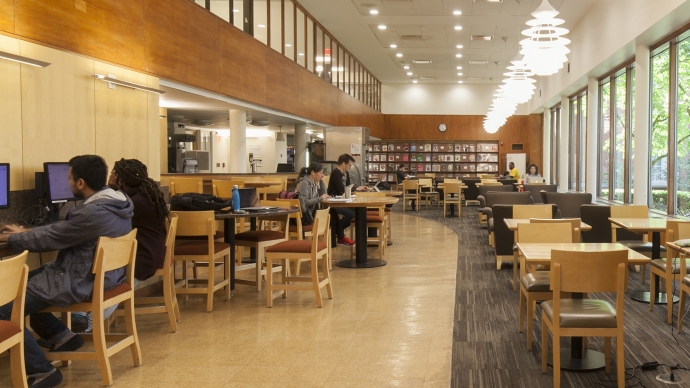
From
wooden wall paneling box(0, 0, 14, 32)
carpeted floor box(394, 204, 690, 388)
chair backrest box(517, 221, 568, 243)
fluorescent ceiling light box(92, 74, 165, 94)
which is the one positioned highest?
wooden wall paneling box(0, 0, 14, 32)

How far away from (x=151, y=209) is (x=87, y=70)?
2.16 m

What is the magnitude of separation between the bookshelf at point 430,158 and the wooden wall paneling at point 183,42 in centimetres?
1657

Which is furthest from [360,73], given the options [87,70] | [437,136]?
[87,70]

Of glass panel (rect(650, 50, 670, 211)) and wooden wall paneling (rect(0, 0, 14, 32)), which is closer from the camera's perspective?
wooden wall paneling (rect(0, 0, 14, 32))

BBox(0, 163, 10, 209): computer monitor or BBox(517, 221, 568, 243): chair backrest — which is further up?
BBox(0, 163, 10, 209): computer monitor

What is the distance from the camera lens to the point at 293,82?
1305 centimetres

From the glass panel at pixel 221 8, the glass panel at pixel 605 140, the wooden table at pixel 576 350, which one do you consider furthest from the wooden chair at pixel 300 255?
the glass panel at pixel 605 140

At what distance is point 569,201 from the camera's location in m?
9.23

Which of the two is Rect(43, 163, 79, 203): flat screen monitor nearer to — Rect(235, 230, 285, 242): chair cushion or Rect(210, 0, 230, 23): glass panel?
Rect(235, 230, 285, 242): chair cushion

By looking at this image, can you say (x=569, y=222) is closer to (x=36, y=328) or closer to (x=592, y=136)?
(x=36, y=328)

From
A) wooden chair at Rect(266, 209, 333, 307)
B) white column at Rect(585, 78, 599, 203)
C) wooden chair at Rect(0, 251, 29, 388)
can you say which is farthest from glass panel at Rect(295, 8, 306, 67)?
wooden chair at Rect(0, 251, 29, 388)

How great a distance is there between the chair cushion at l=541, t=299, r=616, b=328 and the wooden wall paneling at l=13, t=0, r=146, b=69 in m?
4.51

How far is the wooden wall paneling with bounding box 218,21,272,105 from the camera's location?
31.3ft

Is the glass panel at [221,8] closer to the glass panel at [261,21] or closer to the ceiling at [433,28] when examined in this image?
the glass panel at [261,21]
